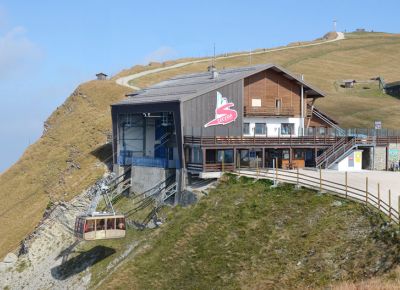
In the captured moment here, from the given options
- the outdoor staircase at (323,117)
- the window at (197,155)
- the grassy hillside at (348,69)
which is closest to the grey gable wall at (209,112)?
the window at (197,155)

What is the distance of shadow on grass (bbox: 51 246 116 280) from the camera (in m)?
53.2

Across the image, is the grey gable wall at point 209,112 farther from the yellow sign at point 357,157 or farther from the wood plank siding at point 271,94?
the yellow sign at point 357,157

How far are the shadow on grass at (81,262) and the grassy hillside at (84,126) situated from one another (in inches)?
449

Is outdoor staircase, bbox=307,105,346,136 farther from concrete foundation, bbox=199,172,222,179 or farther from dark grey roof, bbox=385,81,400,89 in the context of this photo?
dark grey roof, bbox=385,81,400,89

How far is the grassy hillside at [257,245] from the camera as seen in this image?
33.1m

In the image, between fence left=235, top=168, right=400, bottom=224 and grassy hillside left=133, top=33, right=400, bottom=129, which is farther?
grassy hillside left=133, top=33, right=400, bottom=129

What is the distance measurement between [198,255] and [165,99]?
68.4ft

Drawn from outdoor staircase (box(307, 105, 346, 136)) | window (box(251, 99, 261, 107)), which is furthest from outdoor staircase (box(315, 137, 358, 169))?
window (box(251, 99, 261, 107))

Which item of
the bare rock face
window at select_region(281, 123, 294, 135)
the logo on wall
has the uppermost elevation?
the logo on wall

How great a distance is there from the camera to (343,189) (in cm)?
4178

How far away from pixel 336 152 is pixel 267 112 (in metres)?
8.44

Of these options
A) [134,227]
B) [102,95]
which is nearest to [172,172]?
[134,227]

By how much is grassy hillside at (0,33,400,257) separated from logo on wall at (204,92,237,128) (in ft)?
65.5

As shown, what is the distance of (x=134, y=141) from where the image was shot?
2662 inches
